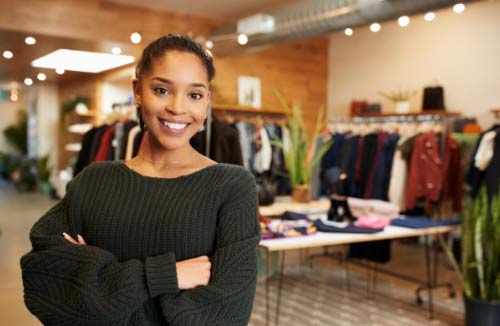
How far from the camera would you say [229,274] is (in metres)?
1.07

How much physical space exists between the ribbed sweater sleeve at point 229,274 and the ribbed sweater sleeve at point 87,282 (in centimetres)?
5

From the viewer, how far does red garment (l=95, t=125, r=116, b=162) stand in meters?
4.58

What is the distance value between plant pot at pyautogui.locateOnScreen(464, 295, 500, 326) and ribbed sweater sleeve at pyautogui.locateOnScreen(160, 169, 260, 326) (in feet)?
8.64

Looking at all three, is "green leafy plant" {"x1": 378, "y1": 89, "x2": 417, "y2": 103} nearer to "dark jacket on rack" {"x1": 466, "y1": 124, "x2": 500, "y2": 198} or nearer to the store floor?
"dark jacket on rack" {"x1": 466, "y1": 124, "x2": 500, "y2": 198}

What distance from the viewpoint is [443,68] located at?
6230mm

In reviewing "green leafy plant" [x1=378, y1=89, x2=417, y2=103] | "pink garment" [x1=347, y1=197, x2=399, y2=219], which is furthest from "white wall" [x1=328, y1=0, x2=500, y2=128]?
"pink garment" [x1=347, y1=197, x2=399, y2=219]

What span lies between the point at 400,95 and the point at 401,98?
43mm

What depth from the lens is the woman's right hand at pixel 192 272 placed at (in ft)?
3.42

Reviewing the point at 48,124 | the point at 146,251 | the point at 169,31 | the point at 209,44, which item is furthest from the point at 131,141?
the point at 146,251

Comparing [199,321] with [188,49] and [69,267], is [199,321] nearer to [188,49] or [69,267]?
[69,267]

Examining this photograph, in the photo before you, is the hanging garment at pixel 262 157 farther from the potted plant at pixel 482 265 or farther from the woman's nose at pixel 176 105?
the woman's nose at pixel 176 105

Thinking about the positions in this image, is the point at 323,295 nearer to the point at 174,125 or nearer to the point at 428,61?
the point at 174,125

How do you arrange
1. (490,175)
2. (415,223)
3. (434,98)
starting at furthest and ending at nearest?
(434,98) < (490,175) < (415,223)

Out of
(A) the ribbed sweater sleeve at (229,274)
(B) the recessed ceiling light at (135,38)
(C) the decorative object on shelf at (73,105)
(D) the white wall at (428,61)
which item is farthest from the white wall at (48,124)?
(D) the white wall at (428,61)
